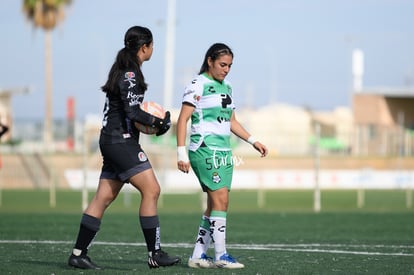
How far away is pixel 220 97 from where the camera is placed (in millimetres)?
9555

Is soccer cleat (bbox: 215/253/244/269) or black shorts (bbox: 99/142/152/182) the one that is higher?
black shorts (bbox: 99/142/152/182)

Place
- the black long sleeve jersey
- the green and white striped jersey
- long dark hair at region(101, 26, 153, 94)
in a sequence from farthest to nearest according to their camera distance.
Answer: the green and white striped jersey < long dark hair at region(101, 26, 153, 94) < the black long sleeve jersey

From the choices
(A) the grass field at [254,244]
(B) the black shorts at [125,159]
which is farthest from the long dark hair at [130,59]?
(A) the grass field at [254,244]

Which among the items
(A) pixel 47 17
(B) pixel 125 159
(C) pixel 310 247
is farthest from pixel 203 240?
(A) pixel 47 17

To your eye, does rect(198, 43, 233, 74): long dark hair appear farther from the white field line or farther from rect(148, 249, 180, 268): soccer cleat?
the white field line

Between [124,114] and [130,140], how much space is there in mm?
251

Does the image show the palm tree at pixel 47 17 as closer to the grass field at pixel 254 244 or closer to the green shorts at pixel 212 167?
the grass field at pixel 254 244

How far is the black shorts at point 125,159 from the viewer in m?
9.19

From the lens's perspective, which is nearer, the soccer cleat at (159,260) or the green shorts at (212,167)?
the soccer cleat at (159,260)

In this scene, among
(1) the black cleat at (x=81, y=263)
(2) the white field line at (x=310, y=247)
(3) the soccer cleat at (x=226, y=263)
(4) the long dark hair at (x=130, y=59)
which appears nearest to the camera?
(4) the long dark hair at (x=130, y=59)

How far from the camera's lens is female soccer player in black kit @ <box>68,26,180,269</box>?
Answer: 30.0 ft

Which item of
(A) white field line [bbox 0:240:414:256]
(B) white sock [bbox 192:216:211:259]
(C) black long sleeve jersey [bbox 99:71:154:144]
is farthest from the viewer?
(A) white field line [bbox 0:240:414:256]

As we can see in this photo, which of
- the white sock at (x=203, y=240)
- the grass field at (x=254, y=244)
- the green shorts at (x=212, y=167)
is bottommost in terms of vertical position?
the grass field at (x=254, y=244)

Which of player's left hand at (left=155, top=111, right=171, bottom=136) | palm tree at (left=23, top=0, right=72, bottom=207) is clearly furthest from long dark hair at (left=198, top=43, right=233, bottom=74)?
palm tree at (left=23, top=0, right=72, bottom=207)
